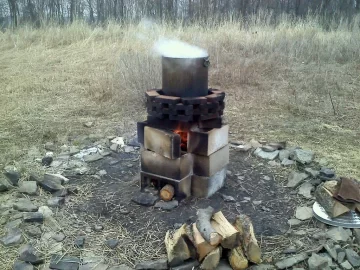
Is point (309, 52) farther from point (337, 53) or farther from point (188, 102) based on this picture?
point (188, 102)

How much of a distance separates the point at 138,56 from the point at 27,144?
307cm

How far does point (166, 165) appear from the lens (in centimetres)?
336

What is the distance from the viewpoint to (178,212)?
10.5 ft

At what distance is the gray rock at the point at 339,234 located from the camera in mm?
2848

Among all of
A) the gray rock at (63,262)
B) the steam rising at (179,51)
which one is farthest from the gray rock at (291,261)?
the steam rising at (179,51)

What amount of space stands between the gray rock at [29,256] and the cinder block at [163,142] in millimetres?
1229

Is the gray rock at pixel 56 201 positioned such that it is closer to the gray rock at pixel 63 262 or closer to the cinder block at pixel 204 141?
the gray rock at pixel 63 262

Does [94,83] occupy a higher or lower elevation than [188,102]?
lower

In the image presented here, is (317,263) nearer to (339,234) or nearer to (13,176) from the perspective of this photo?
(339,234)

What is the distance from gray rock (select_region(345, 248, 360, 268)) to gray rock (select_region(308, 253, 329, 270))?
194 mm

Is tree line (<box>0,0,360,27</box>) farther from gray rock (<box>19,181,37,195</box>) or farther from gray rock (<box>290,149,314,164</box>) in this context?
gray rock (<box>19,181,37,195</box>)

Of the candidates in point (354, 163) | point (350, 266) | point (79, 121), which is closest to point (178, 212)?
point (350, 266)

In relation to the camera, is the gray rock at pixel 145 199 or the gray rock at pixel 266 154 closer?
the gray rock at pixel 145 199

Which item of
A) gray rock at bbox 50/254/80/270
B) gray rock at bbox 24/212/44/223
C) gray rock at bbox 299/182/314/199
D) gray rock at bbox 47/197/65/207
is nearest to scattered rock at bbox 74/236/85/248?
gray rock at bbox 50/254/80/270
